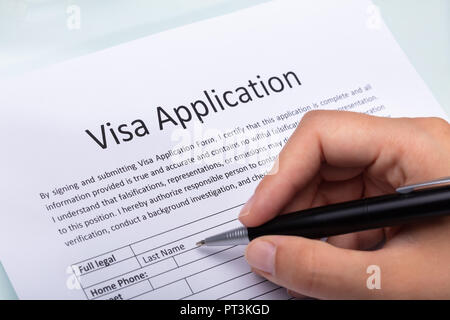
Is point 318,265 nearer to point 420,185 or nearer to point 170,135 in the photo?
point 420,185

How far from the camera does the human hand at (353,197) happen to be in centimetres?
44

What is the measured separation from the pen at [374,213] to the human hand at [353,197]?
17 mm

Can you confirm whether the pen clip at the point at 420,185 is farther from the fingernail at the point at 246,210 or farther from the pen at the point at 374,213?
the fingernail at the point at 246,210

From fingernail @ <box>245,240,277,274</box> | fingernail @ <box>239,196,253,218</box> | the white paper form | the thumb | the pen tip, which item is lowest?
the thumb

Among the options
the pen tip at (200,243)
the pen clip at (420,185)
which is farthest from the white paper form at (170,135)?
the pen clip at (420,185)

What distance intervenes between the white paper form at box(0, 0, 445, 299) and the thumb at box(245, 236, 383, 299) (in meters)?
0.06

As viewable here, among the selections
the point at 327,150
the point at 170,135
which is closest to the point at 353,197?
the point at 327,150

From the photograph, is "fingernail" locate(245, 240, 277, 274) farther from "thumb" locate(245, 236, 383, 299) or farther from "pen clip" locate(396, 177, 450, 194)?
"pen clip" locate(396, 177, 450, 194)

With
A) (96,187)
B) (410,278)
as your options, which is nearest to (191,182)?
(96,187)

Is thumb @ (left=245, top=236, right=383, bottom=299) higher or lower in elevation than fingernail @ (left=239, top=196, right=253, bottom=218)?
lower

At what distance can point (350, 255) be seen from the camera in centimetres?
44

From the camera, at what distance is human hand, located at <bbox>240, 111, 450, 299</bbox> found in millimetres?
443

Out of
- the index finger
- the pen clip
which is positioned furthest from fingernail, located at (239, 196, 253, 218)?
the pen clip

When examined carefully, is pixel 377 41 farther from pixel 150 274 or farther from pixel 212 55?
pixel 150 274
